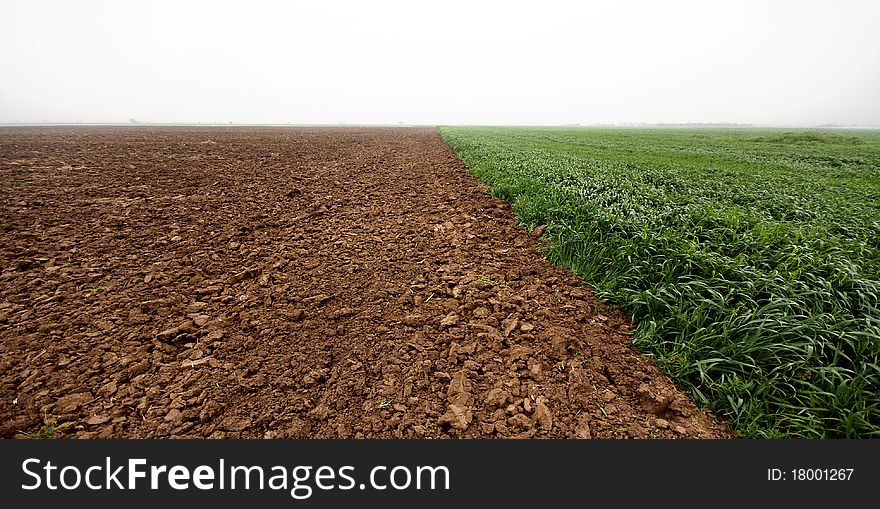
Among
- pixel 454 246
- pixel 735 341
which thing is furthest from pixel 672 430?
pixel 454 246

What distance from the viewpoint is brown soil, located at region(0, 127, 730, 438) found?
2.43 metres

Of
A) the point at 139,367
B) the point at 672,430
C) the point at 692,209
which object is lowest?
the point at 672,430

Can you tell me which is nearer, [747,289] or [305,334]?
[305,334]

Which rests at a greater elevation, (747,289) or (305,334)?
(747,289)

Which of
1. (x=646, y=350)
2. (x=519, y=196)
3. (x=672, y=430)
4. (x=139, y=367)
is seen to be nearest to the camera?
(x=672, y=430)

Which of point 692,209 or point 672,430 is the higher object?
point 692,209

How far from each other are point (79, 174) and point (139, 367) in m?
10.4

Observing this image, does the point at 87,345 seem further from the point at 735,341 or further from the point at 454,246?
the point at 735,341

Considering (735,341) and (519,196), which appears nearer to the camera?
(735,341)

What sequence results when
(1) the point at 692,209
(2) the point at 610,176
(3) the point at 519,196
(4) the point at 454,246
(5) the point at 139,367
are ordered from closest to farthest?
(5) the point at 139,367
(4) the point at 454,246
(1) the point at 692,209
(3) the point at 519,196
(2) the point at 610,176

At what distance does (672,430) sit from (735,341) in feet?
3.76

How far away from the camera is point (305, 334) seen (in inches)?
130

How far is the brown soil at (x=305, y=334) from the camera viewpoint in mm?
2430

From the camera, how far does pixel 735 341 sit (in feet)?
9.81
